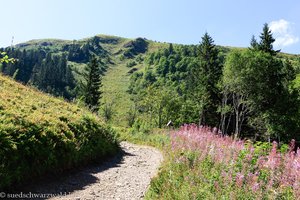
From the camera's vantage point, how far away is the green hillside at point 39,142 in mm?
7801

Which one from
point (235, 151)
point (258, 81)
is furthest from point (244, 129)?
point (235, 151)

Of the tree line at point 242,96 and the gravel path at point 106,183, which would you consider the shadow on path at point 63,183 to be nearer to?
A: the gravel path at point 106,183

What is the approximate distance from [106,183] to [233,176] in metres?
4.85

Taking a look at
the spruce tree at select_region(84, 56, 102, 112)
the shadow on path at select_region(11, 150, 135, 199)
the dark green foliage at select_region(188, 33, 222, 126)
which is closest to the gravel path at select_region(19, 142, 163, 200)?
the shadow on path at select_region(11, 150, 135, 199)

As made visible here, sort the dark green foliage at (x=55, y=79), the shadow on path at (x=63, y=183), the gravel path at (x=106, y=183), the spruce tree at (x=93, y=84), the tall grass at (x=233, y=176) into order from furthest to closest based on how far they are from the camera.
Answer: the dark green foliage at (x=55, y=79) < the spruce tree at (x=93, y=84) < the gravel path at (x=106, y=183) < the shadow on path at (x=63, y=183) < the tall grass at (x=233, y=176)

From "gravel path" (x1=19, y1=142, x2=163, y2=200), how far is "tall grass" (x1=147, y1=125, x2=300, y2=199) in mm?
1255

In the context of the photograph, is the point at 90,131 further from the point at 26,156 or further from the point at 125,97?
the point at 125,97

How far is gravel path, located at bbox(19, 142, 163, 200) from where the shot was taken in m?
8.12

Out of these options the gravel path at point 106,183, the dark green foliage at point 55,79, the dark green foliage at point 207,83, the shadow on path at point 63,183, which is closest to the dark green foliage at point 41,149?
the shadow on path at point 63,183

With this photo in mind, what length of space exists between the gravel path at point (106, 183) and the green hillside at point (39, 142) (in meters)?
0.54

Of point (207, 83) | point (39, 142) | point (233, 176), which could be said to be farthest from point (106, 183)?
point (207, 83)

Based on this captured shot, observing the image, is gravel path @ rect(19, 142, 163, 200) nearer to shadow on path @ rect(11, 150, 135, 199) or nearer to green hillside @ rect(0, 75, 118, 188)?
shadow on path @ rect(11, 150, 135, 199)

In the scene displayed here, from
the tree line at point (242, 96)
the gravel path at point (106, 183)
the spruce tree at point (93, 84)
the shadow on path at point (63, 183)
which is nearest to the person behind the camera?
the shadow on path at point (63, 183)

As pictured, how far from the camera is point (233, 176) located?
608 cm
